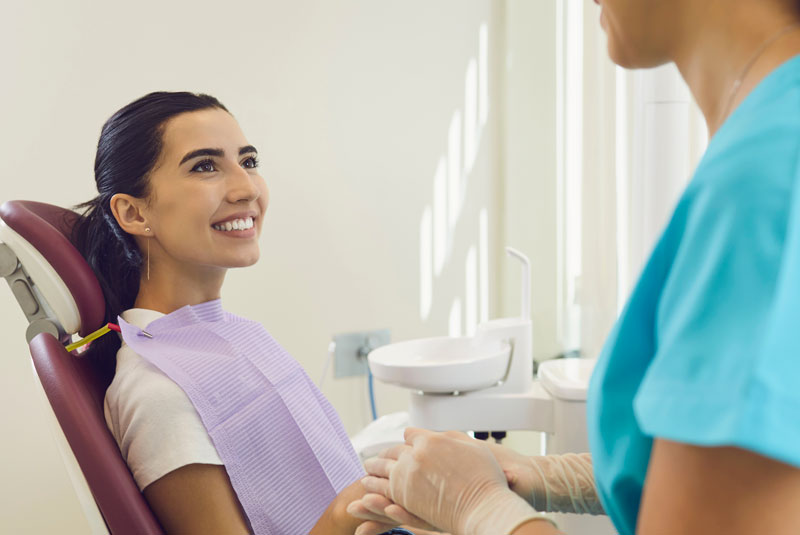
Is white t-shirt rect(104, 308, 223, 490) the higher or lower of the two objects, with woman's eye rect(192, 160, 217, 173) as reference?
lower

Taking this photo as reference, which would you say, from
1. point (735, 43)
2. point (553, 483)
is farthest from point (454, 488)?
point (735, 43)

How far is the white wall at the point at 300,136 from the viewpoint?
6.97 feet

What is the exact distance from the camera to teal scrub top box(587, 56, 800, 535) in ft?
1.37

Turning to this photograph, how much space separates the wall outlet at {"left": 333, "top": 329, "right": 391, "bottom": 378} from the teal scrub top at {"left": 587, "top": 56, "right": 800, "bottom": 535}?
7.02ft

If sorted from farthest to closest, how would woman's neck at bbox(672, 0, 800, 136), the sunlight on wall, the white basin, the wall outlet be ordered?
the sunlight on wall < the wall outlet < the white basin < woman's neck at bbox(672, 0, 800, 136)

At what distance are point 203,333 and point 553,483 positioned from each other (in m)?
0.71

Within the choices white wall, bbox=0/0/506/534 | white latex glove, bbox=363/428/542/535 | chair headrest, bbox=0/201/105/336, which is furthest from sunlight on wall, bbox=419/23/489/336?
white latex glove, bbox=363/428/542/535

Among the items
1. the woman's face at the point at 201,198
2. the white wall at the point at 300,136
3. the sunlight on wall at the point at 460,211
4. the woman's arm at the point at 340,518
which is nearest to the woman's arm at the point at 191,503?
the woman's arm at the point at 340,518

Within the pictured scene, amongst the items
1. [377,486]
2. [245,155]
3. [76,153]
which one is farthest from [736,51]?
[76,153]

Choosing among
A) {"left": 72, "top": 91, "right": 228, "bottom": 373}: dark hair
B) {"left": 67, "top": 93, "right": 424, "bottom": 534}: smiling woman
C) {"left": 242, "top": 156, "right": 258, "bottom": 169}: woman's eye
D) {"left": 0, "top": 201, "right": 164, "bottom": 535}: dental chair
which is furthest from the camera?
{"left": 242, "top": 156, "right": 258, "bottom": 169}: woman's eye

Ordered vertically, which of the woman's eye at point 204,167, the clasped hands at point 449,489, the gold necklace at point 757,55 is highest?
the gold necklace at point 757,55

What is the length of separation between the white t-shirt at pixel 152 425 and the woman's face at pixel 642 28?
0.86m

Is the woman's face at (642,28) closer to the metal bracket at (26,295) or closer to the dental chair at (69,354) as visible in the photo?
the dental chair at (69,354)

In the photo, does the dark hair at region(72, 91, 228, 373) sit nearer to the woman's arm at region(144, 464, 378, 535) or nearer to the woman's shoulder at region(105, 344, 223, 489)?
the woman's shoulder at region(105, 344, 223, 489)
